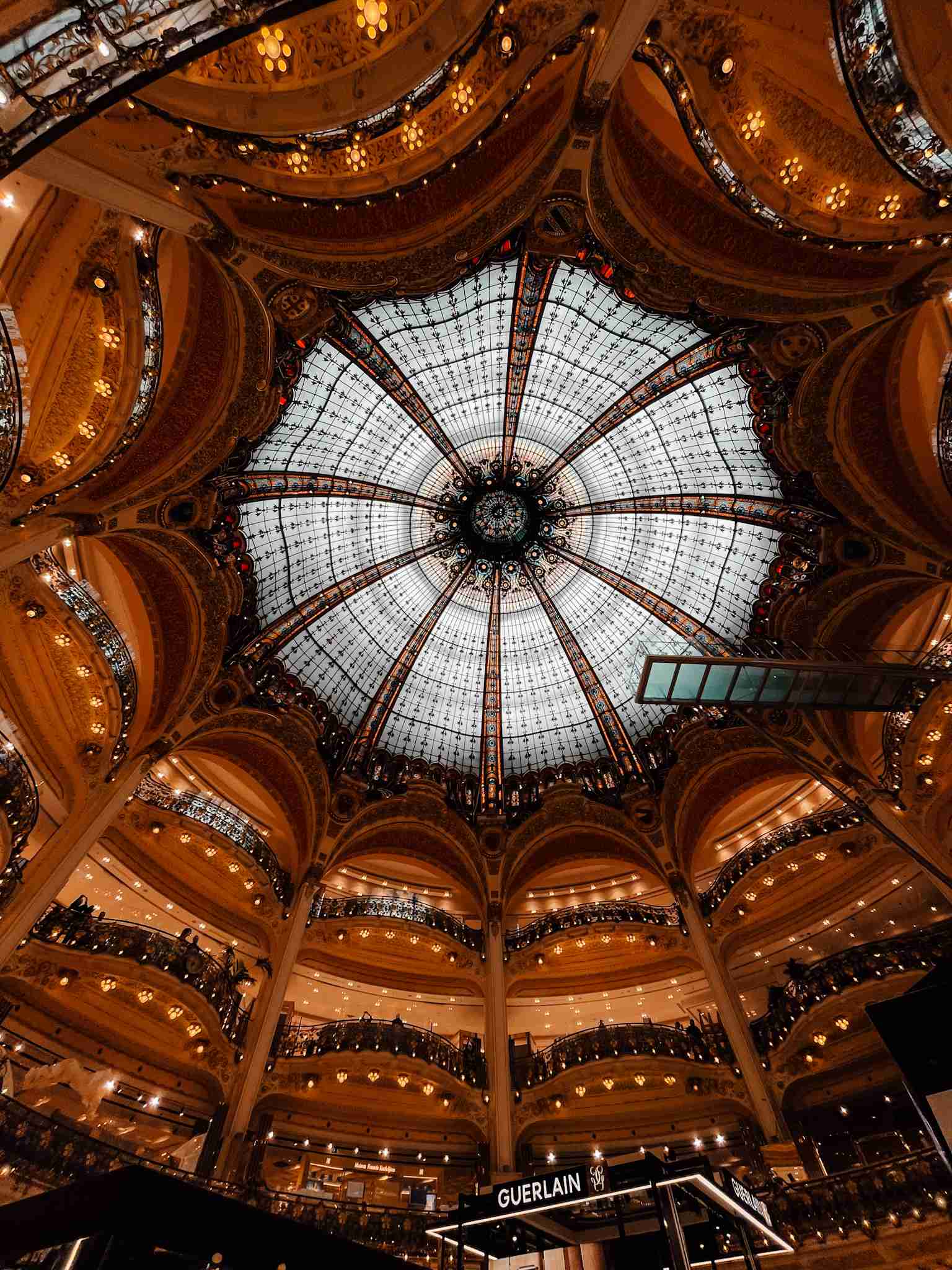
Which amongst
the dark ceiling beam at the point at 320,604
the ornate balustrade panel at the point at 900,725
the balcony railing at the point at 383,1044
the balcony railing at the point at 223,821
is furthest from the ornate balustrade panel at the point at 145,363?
the ornate balustrade panel at the point at 900,725

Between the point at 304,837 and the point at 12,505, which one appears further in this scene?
the point at 304,837

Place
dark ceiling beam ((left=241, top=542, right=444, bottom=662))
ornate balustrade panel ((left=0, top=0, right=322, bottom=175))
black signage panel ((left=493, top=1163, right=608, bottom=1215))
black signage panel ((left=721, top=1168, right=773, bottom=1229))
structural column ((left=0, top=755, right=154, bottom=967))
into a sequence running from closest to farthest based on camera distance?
ornate balustrade panel ((left=0, top=0, right=322, bottom=175)) < black signage panel ((left=493, top=1163, right=608, bottom=1215)) < black signage panel ((left=721, top=1168, right=773, bottom=1229)) < structural column ((left=0, top=755, right=154, bottom=967)) < dark ceiling beam ((left=241, top=542, right=444, bottom=662))

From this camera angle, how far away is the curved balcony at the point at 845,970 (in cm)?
1611

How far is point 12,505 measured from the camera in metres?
12.3

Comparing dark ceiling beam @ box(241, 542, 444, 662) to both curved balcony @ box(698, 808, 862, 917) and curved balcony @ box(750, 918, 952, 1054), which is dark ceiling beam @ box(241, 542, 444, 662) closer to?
curved balcony @ box(698, 808, 862, 917)

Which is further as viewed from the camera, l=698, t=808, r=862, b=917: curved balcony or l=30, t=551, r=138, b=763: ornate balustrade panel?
l=698, t=808, r=862, b=917: curved balcony

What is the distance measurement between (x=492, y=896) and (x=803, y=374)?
67.3 ft

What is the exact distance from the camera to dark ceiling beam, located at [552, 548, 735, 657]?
72.1 ft

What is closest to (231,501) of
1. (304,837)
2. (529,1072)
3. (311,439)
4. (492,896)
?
(311,439)

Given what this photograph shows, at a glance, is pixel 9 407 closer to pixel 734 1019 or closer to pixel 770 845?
pixel 734 1019

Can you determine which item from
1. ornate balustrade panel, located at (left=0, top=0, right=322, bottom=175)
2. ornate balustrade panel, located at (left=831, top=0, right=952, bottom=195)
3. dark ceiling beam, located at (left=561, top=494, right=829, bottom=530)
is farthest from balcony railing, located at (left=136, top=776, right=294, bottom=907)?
ornate balustrade panel, located at (left=831, top=0, right=952, bottom=195)

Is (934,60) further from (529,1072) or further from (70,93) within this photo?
(529,1072)

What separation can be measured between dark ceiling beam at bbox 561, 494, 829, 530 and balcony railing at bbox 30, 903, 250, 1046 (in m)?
19.1

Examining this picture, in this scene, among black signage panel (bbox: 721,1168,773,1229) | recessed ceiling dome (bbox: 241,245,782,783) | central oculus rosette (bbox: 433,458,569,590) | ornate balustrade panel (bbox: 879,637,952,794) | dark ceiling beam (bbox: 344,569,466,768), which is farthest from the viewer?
dark ceiling beam (bbox: 344,569,466,768)
